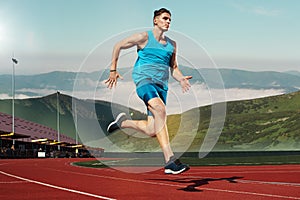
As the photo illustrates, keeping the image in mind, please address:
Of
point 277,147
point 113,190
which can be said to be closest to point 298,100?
point 277,147

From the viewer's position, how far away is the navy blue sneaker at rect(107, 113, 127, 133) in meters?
8.88

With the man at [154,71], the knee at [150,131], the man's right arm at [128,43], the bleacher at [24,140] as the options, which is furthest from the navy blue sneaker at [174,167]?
the bleacher at [24,140]

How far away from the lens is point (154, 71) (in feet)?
26.8

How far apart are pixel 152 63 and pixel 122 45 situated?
53cm

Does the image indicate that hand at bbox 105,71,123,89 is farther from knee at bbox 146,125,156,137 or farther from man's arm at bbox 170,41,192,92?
man's arm at bbox 170,41,192,92

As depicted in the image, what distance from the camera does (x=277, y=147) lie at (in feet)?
484

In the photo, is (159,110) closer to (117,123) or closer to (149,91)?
(149,91)

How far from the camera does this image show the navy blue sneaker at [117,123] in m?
8.88

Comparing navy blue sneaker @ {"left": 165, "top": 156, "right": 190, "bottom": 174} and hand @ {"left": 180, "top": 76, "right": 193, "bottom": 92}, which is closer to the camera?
navy blue sneaker @ {"left": 165, "top": 156, "right": 190, "bottom": 174}

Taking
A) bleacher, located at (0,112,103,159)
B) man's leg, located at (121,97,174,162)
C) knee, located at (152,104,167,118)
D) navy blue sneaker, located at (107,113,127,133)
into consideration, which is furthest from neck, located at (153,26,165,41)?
bleacher, located at (0,112,103,159)

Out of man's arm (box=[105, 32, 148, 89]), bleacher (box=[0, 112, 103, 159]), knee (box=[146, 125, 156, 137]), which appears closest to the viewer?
man's arm (box=[105, 32, 148, 89])

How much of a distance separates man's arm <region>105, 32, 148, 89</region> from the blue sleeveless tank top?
0.30 feet

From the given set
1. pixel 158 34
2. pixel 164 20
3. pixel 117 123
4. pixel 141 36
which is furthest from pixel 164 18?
pixel 117 123

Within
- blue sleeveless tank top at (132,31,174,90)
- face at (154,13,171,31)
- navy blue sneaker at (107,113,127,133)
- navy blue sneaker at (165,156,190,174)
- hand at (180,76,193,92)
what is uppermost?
face at (154,13,171,31)
